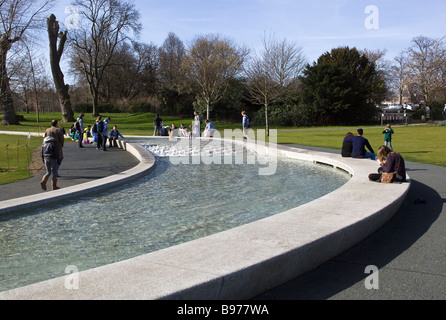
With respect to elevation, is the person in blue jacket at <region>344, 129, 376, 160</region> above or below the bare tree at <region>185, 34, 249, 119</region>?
below

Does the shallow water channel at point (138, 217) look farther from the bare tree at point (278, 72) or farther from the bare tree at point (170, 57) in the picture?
the bare tree at point (170, 57)

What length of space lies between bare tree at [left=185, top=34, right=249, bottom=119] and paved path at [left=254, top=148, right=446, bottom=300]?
128 feet

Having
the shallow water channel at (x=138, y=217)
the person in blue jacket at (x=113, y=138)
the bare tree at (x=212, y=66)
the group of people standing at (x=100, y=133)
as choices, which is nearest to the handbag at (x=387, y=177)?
the shallow water channel at (x=138, y=217)

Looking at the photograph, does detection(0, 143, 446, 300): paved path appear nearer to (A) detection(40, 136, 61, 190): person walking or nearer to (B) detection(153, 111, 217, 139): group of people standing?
(A) detection(40, 136, 61, 190): person walking

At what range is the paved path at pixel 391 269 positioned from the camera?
3904 mm

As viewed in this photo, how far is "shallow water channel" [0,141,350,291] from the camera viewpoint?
16.9ft

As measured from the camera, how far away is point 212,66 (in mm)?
44219

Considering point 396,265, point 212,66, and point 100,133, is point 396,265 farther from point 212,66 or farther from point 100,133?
point 212,66

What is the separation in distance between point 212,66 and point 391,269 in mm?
41545

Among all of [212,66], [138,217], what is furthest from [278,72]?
[138,217]

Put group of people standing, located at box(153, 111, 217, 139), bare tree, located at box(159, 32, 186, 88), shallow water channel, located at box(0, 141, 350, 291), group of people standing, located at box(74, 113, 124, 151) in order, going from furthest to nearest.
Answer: bare tree, located at box(159, 32, 186, 88) → group of people standing, located at box(153, 111, 217, 139) → group of people standing, located at box(74, 113, 124, 151) → shallow water channel, located at box(0, 141, 350, 291)

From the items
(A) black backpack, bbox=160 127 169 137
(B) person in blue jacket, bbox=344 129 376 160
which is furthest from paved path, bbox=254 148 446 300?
(A) black backpack, bbox=160 127 169 137

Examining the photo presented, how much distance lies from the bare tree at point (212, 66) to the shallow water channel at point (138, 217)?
111 feet

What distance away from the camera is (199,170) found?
517 inches
